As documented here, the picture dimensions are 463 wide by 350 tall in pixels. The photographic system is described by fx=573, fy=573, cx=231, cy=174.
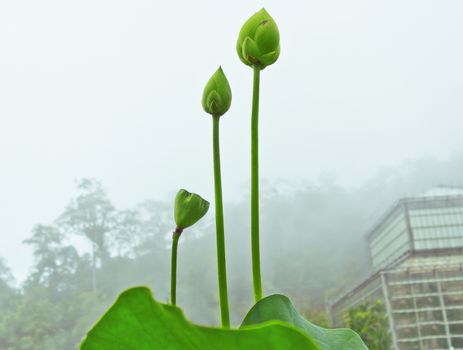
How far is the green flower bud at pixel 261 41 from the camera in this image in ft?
0.46

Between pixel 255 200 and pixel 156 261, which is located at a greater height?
pixel 156 261

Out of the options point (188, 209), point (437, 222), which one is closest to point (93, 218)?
point (437, 222)

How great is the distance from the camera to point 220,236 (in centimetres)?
13

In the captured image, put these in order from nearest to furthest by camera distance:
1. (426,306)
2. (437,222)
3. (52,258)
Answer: (426,306), (437,222), (52,258)

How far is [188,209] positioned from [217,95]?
29mm

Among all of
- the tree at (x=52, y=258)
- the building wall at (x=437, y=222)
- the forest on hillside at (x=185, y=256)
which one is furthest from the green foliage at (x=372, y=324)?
the tree at (x=52, y=258)

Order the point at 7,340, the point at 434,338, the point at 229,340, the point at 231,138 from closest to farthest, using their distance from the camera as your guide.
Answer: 1. the point at 229,340
2. the point at 434,338
3. the point at 7,340
4. the point at 231,138

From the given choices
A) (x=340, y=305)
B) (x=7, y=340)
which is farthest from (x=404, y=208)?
(x=7, y=340)

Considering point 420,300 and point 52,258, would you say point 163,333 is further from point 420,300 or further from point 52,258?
point 52,258

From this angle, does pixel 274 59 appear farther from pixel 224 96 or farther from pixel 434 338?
pixel 434 338

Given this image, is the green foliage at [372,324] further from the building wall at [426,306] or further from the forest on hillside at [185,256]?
the forest on hillside at [185,256]

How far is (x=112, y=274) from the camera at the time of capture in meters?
13.9

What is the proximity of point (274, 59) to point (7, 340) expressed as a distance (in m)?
12.1

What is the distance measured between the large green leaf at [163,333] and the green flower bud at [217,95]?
2.7 inches
